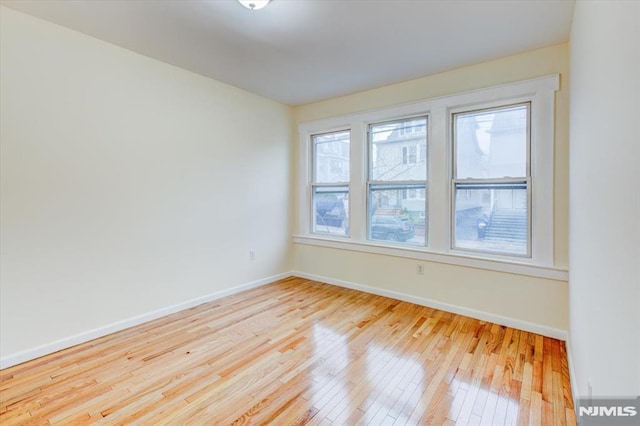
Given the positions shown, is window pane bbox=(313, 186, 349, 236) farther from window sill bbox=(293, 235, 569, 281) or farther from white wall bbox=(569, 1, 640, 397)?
white wall bbox=(569, 1, 640, 397)

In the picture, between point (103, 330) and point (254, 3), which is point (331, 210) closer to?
point (254, 3)

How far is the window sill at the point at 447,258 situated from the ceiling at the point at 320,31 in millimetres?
1988

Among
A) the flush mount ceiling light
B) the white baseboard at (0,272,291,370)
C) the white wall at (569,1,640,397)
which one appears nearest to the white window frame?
the white wall at (569,1,640,397)

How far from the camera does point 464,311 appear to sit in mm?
3160

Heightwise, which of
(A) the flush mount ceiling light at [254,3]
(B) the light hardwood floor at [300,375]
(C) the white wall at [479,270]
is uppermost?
(A) the flush mount ceiling light at [254,3]

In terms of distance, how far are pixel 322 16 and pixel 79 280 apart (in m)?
2.95

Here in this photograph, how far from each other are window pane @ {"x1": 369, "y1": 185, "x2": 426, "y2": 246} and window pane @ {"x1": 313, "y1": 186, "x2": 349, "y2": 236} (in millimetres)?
432

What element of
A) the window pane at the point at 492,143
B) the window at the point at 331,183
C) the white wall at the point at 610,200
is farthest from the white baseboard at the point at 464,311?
the window pane at the point at 492,143

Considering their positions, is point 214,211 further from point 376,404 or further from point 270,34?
point 376,404

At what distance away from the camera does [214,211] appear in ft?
11.9

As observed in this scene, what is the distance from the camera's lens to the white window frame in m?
2.71

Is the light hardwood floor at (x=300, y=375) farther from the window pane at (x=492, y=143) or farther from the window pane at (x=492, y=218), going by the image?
the window pane at (x=492, y=143)

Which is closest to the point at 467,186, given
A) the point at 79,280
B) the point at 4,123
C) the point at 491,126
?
the point at 491,126

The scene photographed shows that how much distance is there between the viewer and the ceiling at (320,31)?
2168mm
